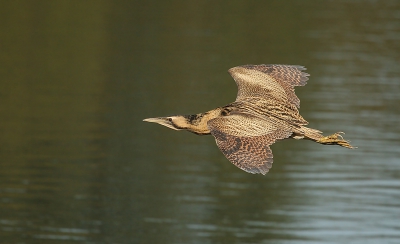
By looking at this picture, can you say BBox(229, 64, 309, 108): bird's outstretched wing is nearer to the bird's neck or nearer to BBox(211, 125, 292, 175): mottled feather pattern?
the bird's neck

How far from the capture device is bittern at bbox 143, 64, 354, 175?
25.1 ft

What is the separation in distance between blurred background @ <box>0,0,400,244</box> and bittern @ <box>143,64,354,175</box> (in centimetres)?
710

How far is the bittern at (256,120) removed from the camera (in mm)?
7660

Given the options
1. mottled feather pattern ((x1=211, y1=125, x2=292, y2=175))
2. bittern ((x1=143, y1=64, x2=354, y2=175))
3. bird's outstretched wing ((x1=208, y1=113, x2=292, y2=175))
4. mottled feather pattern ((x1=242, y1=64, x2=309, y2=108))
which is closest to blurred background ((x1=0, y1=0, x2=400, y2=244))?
mottled feather pattern ((x1=242, y1=64, x2=309, y2=108))

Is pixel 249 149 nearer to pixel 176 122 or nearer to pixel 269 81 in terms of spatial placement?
pixel 176 122

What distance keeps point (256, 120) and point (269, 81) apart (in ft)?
4.23

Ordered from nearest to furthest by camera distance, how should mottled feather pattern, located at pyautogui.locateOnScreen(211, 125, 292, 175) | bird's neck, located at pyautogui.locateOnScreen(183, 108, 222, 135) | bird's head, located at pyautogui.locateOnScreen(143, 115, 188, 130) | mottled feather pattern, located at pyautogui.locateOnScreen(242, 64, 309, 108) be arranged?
mottled feather pattern, located at pyautogui.locateOnScreen(211, 125, 292, 175)
bird's neck, located at pyautogui.locateOnScreen(183, 108, 222, 135)
bird's head, located at pyautogui.locateOnScreen(143, 115, 188, 130)
mottled feather pattern, located at pyautogui.locateOnScreen(242, 64, 309, 108)

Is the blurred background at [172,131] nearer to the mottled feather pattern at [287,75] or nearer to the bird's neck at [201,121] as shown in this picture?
the mottled feather pattern at [287,75]

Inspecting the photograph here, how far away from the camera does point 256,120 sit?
8.20 m

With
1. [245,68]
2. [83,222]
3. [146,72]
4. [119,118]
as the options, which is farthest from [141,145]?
[245,68]

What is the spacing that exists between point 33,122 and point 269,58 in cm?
885

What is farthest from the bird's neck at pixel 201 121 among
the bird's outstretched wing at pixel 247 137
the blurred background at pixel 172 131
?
the blurred background at pixel 172 131

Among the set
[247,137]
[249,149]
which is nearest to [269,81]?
[247,137]

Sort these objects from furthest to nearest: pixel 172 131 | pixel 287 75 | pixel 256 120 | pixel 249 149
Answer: pixel 172 131
pixel 287 75
pixel 256 120
pixel 249 149
